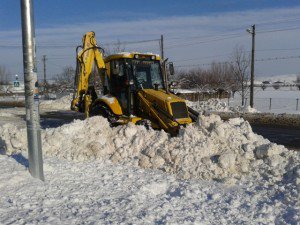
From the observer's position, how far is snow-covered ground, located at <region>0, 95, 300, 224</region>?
523cm

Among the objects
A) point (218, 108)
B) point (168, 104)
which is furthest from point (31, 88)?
point (218, 108)

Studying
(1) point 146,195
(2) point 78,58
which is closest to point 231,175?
(1) point 146,195

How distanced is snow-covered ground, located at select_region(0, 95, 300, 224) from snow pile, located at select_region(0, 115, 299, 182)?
20 mm

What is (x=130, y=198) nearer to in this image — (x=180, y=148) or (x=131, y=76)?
(x=180, y=148)

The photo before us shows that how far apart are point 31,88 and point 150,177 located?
2.71 m

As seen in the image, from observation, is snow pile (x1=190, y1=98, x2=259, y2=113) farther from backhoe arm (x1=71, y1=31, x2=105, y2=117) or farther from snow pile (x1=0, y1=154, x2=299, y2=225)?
snow pile (x1=0, y1=154, x2=299, y2=225)

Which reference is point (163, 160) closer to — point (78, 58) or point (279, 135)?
point (78, 58)

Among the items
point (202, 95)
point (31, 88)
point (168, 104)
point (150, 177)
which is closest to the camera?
point (31, 88)

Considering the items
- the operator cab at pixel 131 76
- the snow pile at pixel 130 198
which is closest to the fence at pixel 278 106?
the operator cab at pixel 131 76

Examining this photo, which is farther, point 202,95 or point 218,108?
point 202,95

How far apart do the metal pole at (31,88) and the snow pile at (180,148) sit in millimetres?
1710

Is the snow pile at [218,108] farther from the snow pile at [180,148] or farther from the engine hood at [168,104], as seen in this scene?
the snow pile at [180,148]

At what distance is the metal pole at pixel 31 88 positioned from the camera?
243 inches

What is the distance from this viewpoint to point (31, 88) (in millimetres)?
6324
